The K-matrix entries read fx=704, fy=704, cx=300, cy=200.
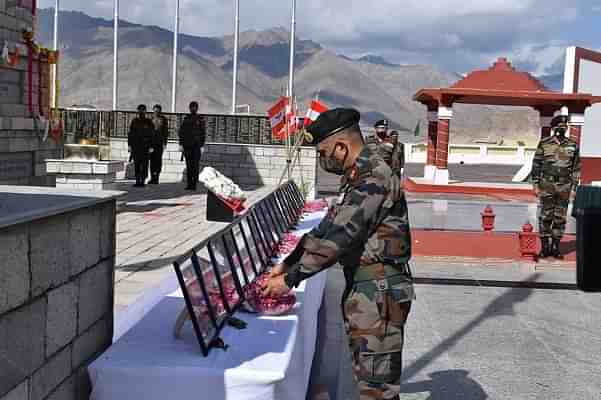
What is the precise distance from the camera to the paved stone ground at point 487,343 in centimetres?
493

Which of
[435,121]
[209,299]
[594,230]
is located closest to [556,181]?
[209,299]

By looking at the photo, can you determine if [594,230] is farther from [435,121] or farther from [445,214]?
[435,121]

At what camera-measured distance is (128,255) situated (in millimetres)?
8469

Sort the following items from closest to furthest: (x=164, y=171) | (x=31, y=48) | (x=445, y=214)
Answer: (x=31, y=48) < (x=445, y=214) < (x=164, y=171)

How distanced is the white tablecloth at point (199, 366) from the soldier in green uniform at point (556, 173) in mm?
6706

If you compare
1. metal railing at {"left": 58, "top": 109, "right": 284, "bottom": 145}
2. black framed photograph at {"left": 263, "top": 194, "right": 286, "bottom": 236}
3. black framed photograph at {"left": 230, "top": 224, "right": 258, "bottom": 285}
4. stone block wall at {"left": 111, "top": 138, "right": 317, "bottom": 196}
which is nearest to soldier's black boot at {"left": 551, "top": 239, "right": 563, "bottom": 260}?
black framed photograph at {"left": 263, "top": 194, "right": 286, "bottom": 236}

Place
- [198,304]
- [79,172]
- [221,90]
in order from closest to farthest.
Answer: [198,304] < [79,172] < [221,90]

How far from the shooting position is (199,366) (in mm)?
3285

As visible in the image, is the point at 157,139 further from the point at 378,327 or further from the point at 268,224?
the point at 378,327

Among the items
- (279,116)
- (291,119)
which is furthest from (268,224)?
(291,119)

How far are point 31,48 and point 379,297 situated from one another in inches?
Answer: 434

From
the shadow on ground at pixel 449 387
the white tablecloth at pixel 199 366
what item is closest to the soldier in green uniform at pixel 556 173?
the shadow on ground at pixel 449 387

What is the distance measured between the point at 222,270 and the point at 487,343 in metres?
2.87

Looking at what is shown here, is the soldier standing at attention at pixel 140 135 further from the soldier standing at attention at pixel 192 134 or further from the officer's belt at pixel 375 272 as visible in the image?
the officer's belt at pixel 375 272
